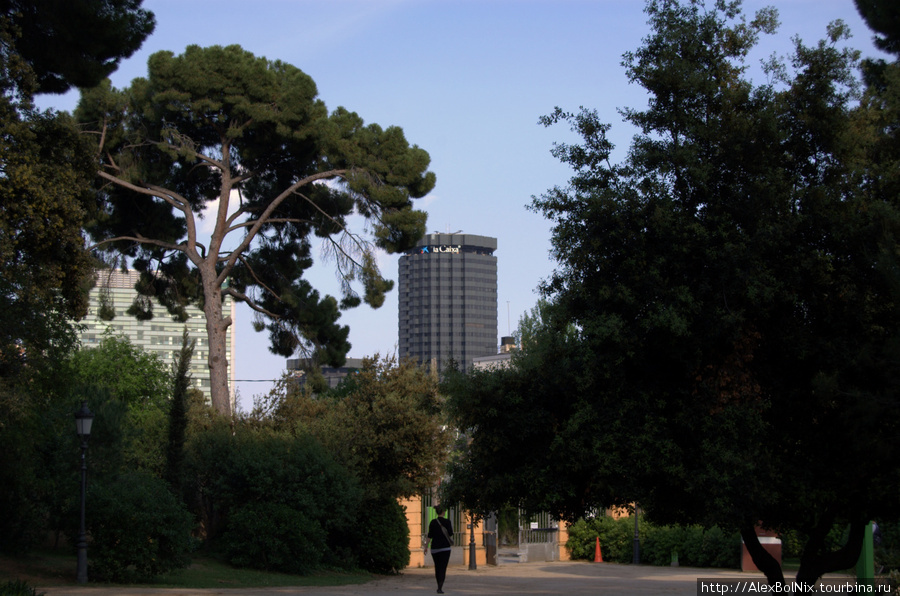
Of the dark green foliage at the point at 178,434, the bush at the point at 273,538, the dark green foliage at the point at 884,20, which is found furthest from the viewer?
the dark green foliage at the point at 178,434

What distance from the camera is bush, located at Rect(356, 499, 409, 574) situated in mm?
22312

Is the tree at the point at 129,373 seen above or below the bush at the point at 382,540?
above

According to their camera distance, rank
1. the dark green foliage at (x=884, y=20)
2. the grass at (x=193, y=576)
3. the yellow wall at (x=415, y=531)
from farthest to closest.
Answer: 1. the yellow wall at (x=415, y=531)
2. the grass at (x=193, y=576)
3. the dark green foliage at (x=884, y=20)

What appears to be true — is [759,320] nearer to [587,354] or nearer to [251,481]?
[587,354]

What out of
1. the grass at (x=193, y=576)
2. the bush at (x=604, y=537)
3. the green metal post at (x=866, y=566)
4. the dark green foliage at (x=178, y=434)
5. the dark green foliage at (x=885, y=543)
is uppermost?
the dark green foliage at (x=178, y=434)

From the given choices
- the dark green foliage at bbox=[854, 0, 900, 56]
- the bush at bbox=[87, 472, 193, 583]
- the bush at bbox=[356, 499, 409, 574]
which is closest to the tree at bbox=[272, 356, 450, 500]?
the bush at bbox=[356, 499, 409, 574]

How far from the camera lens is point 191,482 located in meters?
21.4

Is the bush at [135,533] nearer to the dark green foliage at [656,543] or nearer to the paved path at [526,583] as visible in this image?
the paved path at [526,583]

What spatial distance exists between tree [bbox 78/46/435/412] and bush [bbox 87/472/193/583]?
25.5ft

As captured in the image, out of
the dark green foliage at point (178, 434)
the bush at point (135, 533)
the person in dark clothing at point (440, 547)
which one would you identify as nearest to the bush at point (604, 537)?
the person in dark clothing at point (440, 547)

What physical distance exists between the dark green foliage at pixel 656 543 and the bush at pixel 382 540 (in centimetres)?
568

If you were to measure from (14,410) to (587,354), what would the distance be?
8546mm

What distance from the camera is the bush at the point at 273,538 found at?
1931 centimetres

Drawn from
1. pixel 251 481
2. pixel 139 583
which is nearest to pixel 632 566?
pixel 251 481
